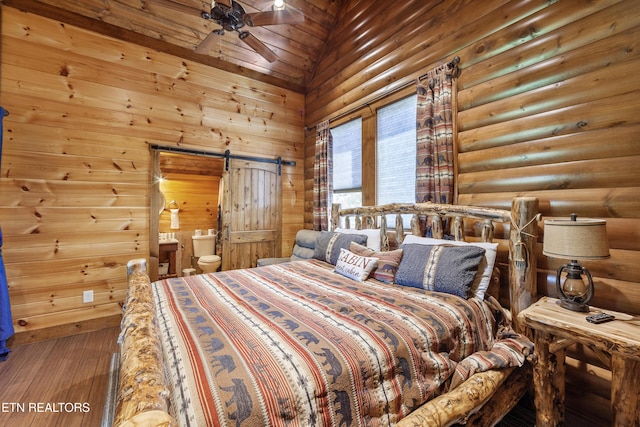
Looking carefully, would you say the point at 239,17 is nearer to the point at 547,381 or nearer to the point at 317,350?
the point at 317,350

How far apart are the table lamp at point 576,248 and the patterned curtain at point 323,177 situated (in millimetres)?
2675

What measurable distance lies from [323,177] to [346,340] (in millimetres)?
2943

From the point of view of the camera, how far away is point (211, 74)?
376 centimetres

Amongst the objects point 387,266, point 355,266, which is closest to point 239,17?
point 355,266

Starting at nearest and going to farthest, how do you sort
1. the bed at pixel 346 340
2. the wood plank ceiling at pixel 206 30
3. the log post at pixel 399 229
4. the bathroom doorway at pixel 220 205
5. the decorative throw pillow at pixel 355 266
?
the bed at pixel 346 340, the decorative throw pillow at pixel 355 266, the log post at pixel 399 229, the wood plank ceiling at pixel 206 30, the bathroom doorway at pixel 220 205

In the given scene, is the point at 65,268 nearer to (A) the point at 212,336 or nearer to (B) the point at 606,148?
(A) the point at 212,336

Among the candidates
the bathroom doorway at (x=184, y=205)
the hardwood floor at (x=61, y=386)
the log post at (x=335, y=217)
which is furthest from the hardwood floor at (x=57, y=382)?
the log post at (x=335, y=217)

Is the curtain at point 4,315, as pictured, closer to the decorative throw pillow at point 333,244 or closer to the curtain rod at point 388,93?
the decorative throw pillow at point 333,244

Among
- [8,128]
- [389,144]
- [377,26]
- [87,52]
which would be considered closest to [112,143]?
[8,128]

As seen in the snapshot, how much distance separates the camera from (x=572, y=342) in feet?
4.45

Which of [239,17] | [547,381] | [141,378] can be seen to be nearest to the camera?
[141,378]

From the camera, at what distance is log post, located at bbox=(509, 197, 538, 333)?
5.71 ft

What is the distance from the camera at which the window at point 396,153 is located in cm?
286

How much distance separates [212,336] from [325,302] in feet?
2.31
